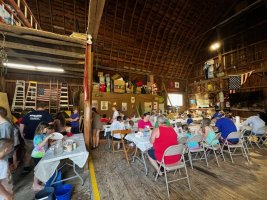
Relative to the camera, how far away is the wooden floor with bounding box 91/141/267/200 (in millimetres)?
2658

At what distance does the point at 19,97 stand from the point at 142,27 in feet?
28.9

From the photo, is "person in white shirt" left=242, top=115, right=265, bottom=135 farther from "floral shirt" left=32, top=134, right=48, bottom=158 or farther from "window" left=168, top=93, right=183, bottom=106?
"window" left=168, top=93, right=183, bottom=106

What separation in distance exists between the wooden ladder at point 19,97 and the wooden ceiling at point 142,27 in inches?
135

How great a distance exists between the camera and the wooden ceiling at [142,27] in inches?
308

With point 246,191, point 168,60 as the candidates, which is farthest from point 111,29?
point 246,191

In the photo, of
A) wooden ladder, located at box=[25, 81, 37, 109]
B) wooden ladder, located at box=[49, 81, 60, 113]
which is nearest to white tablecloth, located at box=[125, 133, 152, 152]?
wooden ladder, located at box=[49, 81, 60, 113]

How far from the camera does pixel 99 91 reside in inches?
351

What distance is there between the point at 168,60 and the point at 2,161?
1232 centimetres

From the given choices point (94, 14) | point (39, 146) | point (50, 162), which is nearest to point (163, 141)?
point (50, 162)

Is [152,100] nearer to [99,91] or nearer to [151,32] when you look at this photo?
[99,91]

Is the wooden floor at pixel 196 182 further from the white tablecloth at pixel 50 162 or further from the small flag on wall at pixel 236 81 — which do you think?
the small flag on wall at pixel 236 81

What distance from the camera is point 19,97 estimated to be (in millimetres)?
7266

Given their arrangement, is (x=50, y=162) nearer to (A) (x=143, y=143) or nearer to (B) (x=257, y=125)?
(A) (x=143, y=143)

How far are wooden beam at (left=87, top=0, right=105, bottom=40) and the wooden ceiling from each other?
5448mm
